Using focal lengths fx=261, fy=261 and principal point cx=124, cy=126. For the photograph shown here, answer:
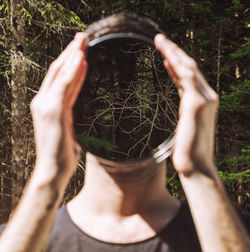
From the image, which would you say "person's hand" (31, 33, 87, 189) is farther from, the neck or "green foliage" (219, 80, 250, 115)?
"green foliage" (219, 80, 250, 115)

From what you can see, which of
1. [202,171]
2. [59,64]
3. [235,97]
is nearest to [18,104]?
[235,97]

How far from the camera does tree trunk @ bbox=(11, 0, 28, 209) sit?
5.93 meters

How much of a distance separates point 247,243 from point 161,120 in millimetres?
2490

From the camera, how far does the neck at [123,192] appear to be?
44.2 inches

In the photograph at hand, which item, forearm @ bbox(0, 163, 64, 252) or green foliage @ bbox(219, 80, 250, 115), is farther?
green foliage @ bbox(219, 80, 250, 115)

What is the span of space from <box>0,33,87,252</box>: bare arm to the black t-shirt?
0.17 m

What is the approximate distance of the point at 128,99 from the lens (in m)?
3.90

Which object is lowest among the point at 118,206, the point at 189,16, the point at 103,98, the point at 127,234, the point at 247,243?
the point at 247,243

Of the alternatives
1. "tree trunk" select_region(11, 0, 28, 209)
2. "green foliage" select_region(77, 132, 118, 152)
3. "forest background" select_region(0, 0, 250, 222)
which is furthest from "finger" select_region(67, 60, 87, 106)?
"tree trunk" select_region(11, 0, 28, 209)

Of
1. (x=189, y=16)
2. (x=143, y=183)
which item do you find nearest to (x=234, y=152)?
(x=189, y=16)

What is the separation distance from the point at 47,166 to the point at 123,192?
377 millimetres

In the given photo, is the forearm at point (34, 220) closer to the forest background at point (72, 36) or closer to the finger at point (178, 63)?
the finger at point (178, 63)

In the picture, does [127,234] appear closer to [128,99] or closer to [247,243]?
[247,243]

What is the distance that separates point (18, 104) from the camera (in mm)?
6082
